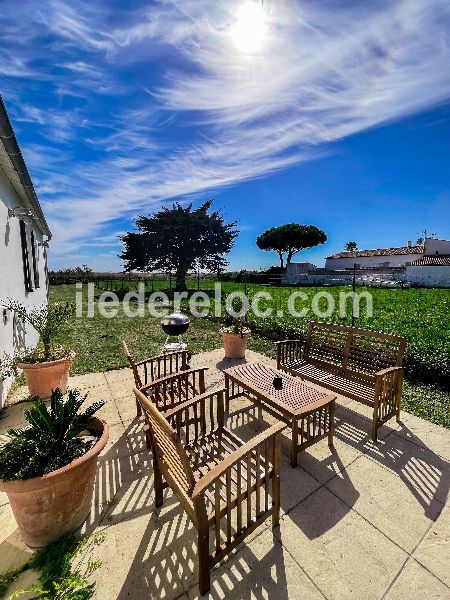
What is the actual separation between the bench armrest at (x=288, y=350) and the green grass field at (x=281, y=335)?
1.77 m

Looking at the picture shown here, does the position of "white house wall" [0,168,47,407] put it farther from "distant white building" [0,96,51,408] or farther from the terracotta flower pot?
the terracotta flower pot

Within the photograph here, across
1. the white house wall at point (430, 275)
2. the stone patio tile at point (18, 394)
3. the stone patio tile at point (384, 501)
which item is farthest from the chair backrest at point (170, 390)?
the white house wall at point (430, 275)

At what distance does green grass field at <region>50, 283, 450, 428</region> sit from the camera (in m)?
4.46

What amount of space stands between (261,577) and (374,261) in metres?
52.5

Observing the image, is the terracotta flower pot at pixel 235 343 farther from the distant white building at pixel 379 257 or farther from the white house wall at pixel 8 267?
the distant white building at pixel 379 257

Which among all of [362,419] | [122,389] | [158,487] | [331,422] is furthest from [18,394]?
[362,419]

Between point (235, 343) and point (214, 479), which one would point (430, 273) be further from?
point (214, 479)

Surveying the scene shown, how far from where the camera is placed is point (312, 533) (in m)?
2.10

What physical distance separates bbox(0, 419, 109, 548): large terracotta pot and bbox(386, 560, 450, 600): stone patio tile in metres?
2.29

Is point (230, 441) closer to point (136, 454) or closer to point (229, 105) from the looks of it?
point (136, 454)

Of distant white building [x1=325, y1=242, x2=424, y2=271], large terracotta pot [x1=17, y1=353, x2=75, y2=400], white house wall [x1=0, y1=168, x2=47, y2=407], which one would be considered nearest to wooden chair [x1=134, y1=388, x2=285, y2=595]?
large terracotta pot [x1=17, y1=353, x2=75, y2=400]

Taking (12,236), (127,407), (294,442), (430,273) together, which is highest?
(430,273)

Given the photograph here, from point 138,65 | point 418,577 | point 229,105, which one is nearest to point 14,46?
point 138,65

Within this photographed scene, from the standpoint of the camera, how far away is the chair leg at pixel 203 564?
1.67m
